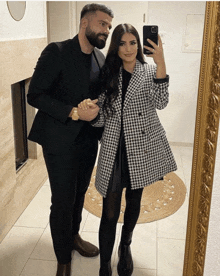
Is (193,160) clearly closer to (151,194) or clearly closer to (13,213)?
(151,194)

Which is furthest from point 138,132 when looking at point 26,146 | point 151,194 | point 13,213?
point 13,213

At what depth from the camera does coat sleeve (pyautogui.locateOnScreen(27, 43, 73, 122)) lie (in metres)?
1.15

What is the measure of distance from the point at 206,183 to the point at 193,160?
0.23 ft

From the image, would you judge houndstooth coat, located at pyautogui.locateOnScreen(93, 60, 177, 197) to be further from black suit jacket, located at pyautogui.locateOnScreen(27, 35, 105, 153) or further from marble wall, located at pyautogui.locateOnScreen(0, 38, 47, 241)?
marble wall, located at pyautogui.locateOnScreen(0, 38, 47, 241)

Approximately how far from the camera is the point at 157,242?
53.0 inches

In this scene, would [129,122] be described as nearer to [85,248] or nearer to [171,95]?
[171,95]

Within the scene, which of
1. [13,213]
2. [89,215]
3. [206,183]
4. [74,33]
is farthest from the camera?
[13,213]

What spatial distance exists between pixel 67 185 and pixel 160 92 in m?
0.55

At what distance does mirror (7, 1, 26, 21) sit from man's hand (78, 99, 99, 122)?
16.2 inches

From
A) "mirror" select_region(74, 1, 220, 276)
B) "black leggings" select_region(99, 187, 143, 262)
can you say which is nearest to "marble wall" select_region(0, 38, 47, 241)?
"black leggings" select_region(99, 187, 143, 262)

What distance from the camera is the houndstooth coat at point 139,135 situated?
110cm

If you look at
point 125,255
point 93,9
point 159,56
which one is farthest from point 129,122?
point 125,255

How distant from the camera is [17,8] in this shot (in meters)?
1.14

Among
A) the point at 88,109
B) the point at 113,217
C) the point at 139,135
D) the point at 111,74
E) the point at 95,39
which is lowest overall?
the point at 113,217
